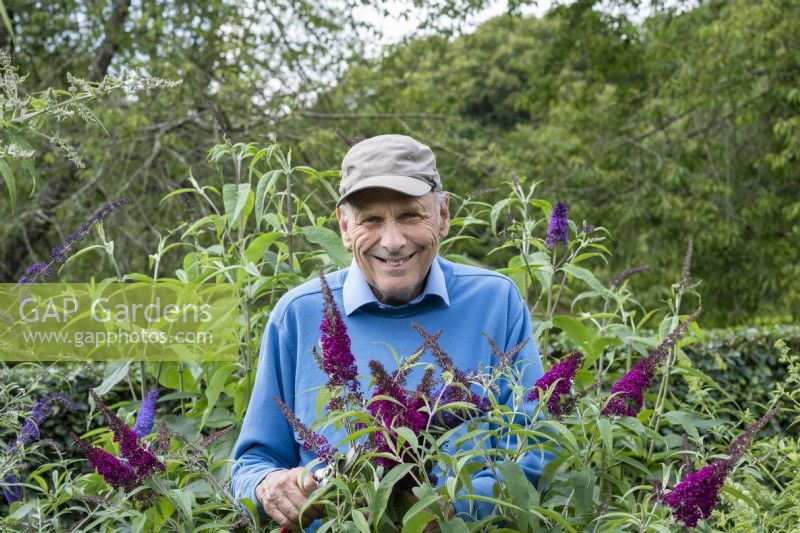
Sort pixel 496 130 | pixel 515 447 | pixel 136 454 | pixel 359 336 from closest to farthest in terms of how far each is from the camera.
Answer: pixel 136 454
pixel 515 447
pixel 359 336
pixel 496 130

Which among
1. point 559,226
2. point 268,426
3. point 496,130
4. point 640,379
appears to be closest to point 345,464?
point 640,379

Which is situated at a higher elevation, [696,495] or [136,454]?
[136,454]

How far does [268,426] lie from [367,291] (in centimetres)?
42

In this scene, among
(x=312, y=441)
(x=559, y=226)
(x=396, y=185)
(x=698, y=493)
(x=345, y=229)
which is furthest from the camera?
(x=559, y=226)

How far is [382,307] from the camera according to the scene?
2717 millimetres

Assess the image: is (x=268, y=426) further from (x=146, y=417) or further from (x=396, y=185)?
(x=396, y=185)

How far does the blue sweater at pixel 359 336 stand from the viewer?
8.61 feet

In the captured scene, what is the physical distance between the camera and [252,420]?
8.67 feet

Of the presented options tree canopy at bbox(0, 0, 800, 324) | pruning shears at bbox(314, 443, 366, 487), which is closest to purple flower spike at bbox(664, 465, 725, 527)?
pruning shears at bbox(314, 443, 366, 487)

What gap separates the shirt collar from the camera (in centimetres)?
270

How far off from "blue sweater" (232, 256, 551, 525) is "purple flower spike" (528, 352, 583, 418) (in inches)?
22.2

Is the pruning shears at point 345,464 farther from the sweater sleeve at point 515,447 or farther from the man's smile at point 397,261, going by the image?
the man's smile at point 397,261

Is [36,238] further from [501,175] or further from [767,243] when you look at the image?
[767,243]

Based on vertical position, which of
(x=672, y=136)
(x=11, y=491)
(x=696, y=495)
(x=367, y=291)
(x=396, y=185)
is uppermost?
(x=396, y=185)
